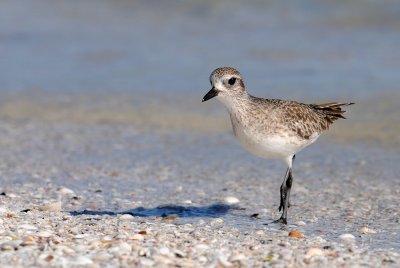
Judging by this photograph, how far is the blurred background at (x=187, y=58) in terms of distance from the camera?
12633 millimetres

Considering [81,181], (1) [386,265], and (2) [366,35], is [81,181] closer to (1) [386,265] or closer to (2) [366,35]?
(1) [386,265]

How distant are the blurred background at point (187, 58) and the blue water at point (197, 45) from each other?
1.0 inches

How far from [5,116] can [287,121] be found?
6233mm

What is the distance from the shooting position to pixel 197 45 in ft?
56.2

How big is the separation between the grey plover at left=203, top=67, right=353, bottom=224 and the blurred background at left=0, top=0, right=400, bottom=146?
3488 millimetres

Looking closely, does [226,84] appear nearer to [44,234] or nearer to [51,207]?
[51,207]

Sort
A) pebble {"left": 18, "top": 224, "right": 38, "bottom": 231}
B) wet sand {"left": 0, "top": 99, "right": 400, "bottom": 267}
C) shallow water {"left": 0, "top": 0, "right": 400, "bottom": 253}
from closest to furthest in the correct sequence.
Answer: wet sand {"left": 0, "top": 99, "right": 400, "bottom": 267}, pebble {"left": 18, "top": 224, "right": 38, "bottom": 231}, shallow water {"left": 0, "top": 0, "right": 400, "bottom": 253}

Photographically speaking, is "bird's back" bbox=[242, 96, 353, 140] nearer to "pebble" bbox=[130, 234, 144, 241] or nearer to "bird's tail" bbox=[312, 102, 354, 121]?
"bird's tail" bbox=[312, 102, 354, 121]

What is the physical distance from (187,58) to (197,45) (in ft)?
3.94

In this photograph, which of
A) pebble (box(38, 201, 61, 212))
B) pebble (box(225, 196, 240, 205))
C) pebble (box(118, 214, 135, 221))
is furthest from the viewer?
pebble (box(225, 196, 240, 205))

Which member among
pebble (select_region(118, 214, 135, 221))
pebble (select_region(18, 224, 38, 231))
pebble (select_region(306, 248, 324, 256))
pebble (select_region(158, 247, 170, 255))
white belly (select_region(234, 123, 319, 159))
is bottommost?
pebble (select_region(158, 247, 170, 255))

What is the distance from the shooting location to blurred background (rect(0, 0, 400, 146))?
1263 cm

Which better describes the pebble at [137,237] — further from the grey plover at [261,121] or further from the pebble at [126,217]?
the grey plover at [261,121]

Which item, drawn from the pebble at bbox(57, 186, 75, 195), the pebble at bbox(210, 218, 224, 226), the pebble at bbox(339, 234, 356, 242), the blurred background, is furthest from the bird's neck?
the blurred background
